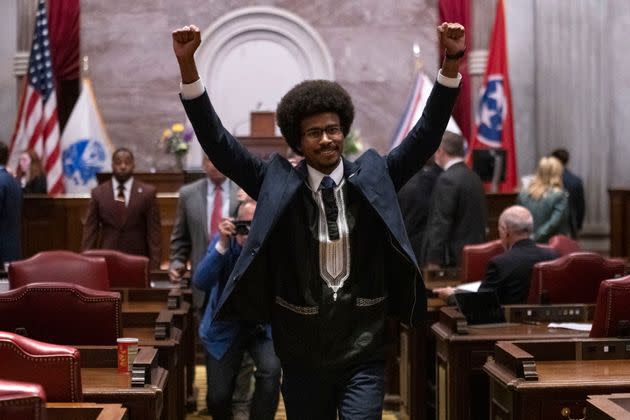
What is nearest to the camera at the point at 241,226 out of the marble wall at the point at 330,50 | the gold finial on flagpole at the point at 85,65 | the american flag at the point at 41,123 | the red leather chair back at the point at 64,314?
the red leather chair back at the point at 64,314

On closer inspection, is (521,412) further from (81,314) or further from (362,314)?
(81,314)

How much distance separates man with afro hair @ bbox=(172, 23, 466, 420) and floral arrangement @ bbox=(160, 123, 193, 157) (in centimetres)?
839

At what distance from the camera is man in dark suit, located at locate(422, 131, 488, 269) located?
25.0 ft

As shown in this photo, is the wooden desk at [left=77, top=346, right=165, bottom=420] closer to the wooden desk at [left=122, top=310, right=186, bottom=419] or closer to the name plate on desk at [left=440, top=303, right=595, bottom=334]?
the wooden desk at [left=122, top=310, right=186, bottom=419]

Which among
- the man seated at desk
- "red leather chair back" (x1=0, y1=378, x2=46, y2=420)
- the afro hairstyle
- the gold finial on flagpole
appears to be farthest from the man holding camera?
the gold finial on flagpole

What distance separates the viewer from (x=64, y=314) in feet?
14.8

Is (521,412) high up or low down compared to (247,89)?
down

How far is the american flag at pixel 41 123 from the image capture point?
1229cm

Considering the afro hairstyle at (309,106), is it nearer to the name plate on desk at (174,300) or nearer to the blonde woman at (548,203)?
the name plate on desk at (174,300)

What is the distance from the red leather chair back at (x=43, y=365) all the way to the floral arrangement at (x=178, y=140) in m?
8.68

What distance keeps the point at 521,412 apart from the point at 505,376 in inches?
6.4

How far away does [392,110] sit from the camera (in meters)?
14.1

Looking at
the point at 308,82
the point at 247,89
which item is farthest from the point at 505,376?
the point at 247,89

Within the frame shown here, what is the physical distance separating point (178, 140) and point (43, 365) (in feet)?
29.4
